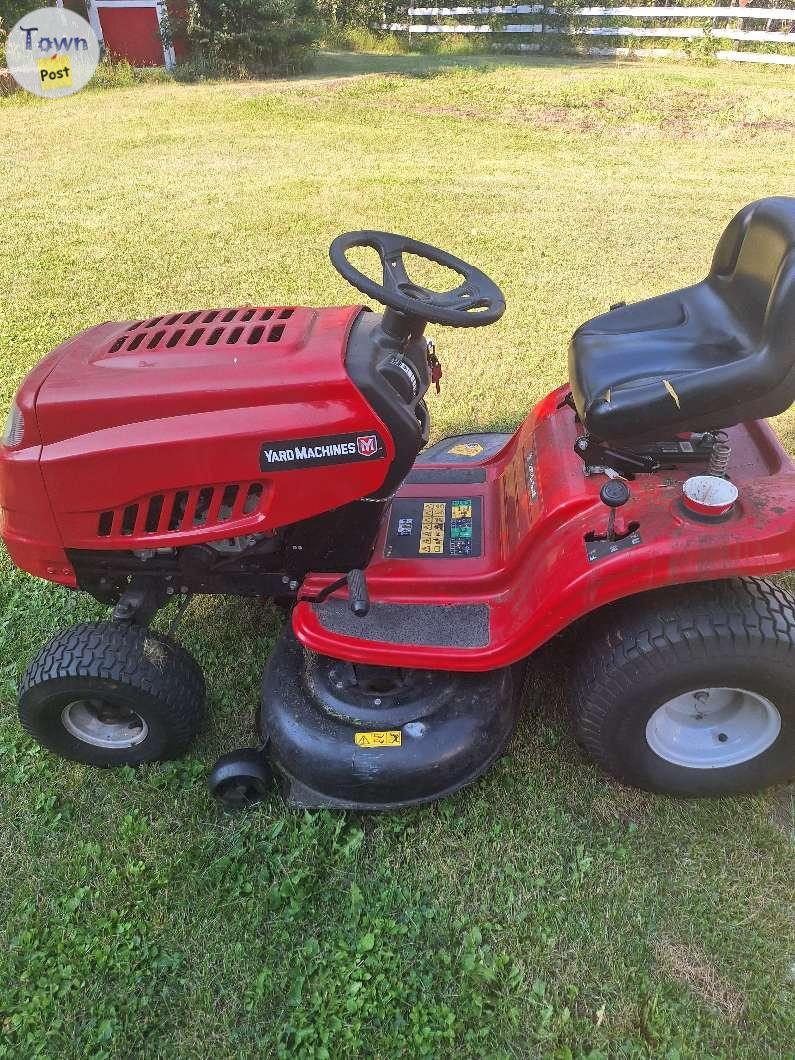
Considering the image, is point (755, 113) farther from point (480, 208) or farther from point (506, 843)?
point (506, 843)

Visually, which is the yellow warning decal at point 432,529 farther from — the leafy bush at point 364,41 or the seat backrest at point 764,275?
the leafy bush at point 364,41

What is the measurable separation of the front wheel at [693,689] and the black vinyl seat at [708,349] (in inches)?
18.0

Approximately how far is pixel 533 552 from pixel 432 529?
0.40 meters

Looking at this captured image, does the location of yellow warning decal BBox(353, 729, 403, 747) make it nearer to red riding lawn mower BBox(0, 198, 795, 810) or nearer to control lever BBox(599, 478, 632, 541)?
red riding lawn mower BBox(0, 198, 795, 810)

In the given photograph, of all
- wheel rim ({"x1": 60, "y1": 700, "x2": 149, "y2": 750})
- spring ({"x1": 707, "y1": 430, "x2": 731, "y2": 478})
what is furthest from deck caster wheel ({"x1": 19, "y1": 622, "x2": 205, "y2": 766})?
spring ({"x1": 707, "y1": 430, "x2": 731, "y2": 478})

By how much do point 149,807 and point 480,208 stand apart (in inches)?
242

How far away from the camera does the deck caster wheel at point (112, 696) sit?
2184mm

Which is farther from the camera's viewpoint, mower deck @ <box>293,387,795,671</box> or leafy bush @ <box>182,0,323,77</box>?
leafy bush @ <box>182,0,323,77</box>

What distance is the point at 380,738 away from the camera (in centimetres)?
211

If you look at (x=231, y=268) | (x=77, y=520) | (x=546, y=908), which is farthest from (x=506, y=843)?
(x=231, y=268)

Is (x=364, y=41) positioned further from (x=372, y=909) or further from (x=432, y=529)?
(x=372, y=909)

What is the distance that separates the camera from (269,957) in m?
1.93

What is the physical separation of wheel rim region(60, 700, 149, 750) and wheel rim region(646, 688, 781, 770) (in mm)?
1496

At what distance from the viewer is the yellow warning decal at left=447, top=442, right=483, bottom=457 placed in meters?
2.92
